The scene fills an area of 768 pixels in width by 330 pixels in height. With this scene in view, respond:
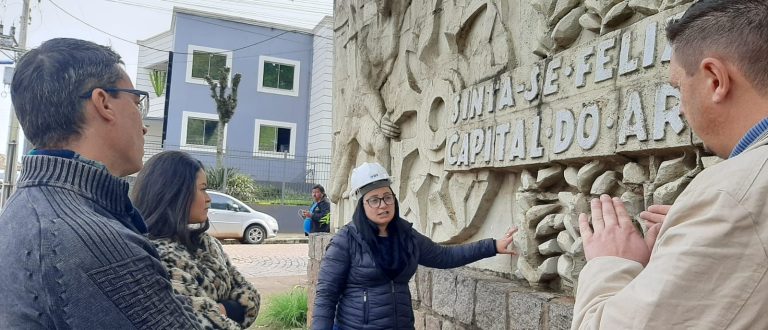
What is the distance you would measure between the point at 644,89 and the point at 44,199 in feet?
6.67

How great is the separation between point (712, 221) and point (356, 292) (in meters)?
1.91

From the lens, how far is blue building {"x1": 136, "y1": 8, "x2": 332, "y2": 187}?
17688 mm

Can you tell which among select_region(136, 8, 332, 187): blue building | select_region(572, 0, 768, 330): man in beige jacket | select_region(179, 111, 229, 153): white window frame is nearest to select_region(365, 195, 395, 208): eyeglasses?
select_region(572, 0, 768, 330): man in beige jacket

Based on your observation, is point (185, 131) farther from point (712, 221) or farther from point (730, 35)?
point (712, 221)

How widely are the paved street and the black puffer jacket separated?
463cm

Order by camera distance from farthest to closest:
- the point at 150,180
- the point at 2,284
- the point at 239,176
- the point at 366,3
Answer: the point at 239,176 < the point at 366,3 < the point at 150,180 < the point at 2,284

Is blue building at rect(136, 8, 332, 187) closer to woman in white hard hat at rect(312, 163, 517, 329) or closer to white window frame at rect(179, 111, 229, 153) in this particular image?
white window frame at rect(179, 111, 229, 153)

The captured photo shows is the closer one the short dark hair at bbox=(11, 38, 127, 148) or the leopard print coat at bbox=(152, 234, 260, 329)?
the short dark hair at bbox=(11, 38, 127, 148)

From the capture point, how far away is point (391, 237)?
2773mm

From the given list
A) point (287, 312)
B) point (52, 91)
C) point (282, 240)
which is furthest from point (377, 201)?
point (282, 240)

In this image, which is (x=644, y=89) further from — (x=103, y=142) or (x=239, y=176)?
(x=239, y=176)

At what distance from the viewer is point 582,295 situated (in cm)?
120

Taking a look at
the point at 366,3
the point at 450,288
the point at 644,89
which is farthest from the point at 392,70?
the point at 644,89

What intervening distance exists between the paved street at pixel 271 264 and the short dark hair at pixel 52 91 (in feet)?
19.7
